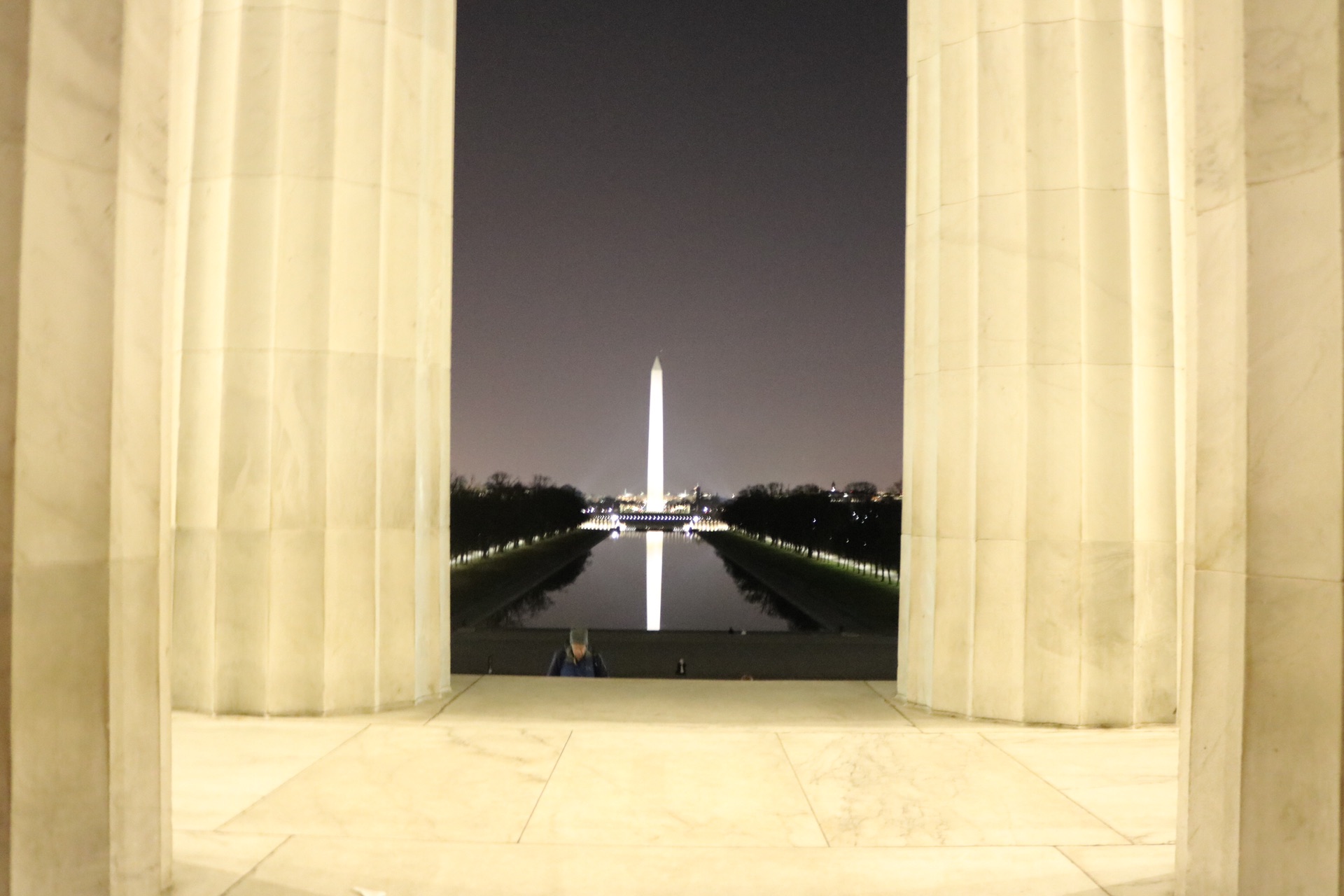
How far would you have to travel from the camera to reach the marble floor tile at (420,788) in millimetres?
7539

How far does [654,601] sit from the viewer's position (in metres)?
78.8

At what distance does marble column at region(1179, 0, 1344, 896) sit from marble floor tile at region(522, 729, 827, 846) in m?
2.93

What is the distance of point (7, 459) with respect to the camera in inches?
200

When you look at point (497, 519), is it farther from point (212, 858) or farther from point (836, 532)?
point (212, 858)

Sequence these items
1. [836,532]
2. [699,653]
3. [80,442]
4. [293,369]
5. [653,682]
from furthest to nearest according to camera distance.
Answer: [836,532]
[699,653]
[653,682]
[293,369]
[80,442]

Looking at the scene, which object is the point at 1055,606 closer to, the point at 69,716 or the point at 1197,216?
the point at 1197,216

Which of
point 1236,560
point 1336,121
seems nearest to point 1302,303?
point 1336,121

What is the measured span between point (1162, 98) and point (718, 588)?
261ft

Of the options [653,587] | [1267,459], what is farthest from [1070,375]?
[653,587]

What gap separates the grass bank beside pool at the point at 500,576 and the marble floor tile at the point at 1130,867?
39638mm

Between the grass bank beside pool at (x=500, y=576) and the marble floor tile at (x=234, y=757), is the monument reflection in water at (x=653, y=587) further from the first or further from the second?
the marble floor tile at (x=234, y=757)

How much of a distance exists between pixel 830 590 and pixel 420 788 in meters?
62.9

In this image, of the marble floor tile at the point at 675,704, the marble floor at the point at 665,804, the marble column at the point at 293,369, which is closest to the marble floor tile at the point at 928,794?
the marble floor at the point at 665,804

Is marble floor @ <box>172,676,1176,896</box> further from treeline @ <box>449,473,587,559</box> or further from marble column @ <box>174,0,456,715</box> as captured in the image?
treeline @ <box>449,473,587,559</box>
